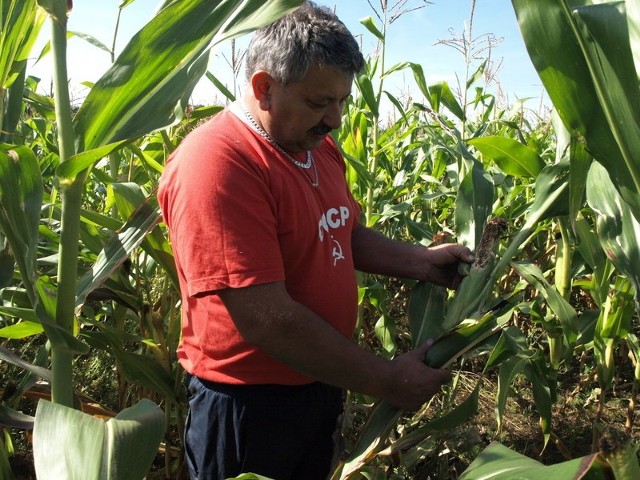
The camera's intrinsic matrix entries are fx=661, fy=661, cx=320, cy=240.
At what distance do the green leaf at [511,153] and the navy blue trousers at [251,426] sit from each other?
32.7 inches

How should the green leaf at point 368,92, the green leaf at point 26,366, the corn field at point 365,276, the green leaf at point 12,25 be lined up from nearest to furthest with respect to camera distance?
the corn field at point 365,276 → the green leaf at point 12,25 → the green leaf at point 26,366 → the green leaf at point 368,92

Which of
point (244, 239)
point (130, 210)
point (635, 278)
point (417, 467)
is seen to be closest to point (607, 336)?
point (417, 467)

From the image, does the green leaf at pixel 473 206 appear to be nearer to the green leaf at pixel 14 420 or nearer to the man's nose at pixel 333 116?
the man's nose at pixel 333 116

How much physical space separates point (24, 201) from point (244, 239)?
1.53ft

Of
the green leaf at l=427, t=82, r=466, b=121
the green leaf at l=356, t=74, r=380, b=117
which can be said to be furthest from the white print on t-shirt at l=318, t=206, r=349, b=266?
the green leaf at l=427, t=82, r=466, b=121

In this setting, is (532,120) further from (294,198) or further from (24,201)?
(24,201)

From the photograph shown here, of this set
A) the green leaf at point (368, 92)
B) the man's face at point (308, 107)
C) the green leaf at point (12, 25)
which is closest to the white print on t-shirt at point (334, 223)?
the man's face at point (308, 107)

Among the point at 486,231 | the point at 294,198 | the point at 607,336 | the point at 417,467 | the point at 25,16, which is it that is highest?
the point at 25,16

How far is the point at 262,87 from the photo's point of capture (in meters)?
1.63

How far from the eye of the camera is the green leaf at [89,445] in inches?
39.9

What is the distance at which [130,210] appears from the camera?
2.21m

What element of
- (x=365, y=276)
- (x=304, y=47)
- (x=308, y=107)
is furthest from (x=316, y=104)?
(x=365, y=276)

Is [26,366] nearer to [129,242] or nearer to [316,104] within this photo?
[129,242]

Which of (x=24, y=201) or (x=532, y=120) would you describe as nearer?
(x=24, y=201)
